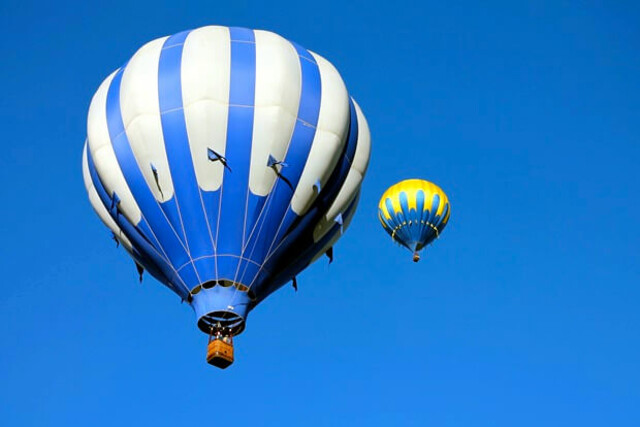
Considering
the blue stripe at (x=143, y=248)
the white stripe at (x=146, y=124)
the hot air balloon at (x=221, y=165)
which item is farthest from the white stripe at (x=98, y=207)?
the white stripe at (x=146, y=124)

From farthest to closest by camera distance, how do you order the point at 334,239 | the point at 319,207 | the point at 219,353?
1. the point at 334,239
2. the point at 319,207
3. the point at 219,353

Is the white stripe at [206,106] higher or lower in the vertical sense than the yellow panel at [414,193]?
lower

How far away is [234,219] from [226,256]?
22.8 inches

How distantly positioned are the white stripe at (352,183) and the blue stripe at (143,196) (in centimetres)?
232

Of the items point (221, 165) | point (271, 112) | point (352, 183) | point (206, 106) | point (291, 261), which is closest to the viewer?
point (221, 165)

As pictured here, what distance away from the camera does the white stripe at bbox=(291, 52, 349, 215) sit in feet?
70.1

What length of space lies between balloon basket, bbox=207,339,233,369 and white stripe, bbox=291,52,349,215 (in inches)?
93.1

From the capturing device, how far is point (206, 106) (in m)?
21.1

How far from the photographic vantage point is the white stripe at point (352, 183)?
22.2 meters

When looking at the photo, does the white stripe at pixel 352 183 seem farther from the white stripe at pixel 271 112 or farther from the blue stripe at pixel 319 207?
the white stripe at pixel 271 112

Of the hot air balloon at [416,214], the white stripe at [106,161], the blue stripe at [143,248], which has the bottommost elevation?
the blue stripe at [143,248]

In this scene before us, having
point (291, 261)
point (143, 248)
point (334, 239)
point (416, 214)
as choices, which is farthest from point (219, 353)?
point (416, 214)

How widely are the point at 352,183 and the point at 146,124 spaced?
3.54 metres

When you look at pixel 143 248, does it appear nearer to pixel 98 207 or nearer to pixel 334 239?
pixel 98 207
